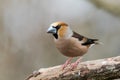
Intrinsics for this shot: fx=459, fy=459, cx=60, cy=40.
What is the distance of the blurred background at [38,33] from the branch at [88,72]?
277 centimetres

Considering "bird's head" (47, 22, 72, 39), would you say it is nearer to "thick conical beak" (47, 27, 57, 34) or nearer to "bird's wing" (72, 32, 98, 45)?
"thick conical beak" (47, 27, 57, 34)

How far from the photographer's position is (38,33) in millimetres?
8133

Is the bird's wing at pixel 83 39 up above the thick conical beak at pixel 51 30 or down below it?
above

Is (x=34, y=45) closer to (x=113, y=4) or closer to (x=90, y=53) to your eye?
(x=90, y=53)

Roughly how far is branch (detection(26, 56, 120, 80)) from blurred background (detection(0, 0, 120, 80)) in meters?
2.77

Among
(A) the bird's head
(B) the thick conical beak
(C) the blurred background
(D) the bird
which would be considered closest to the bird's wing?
(D) the bird

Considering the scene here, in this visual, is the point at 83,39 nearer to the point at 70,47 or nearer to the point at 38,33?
the point at 70,47

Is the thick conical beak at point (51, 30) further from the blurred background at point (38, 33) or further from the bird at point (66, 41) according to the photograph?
the blurred background at point (38, 33)

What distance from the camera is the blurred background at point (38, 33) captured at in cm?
798

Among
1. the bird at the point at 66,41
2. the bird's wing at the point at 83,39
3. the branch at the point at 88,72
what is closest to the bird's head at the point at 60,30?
the bird at the point at 66,41

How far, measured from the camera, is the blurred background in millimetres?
7980

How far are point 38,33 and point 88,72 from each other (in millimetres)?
3331

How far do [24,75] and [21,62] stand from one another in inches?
9.8

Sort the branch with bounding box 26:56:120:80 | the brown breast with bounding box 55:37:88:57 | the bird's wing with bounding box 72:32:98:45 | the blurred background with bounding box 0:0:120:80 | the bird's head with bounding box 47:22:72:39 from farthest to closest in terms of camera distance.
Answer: the blurred background with bounding box 0:0:120:80
the bird's wing with bounding box 72:32:98:45
the brown breast with bounding box 55:37:88:57
the bird's head with bounding box 47:22:72:39
the branch with bounding box 26:56:120:80
